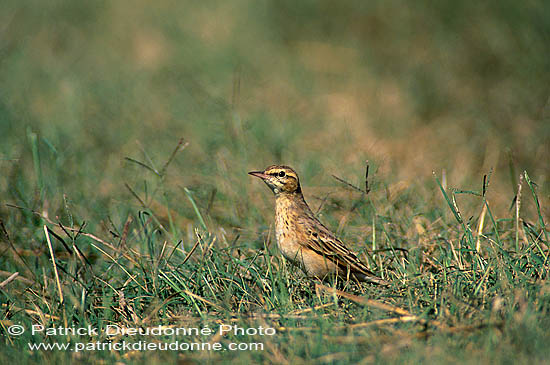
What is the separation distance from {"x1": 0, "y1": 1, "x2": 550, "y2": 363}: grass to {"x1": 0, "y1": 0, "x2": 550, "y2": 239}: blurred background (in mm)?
34

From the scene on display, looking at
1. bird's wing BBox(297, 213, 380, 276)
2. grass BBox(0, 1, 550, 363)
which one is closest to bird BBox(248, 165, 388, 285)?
bird's wing BBox(297, 213, 380, 276)

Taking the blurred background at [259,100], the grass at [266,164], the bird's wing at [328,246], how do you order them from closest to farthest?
the grass at [266,164]
the bird's wing at [328,246]
the blurred background at [259,100]

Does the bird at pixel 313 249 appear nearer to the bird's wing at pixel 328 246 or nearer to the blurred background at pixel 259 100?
the bird's wing at pixel 328 246

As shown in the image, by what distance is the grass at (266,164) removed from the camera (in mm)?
4090

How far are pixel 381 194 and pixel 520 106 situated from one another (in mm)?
3417

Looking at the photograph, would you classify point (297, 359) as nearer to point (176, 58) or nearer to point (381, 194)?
point (381, 194)

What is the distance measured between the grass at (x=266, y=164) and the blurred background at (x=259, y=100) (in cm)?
3

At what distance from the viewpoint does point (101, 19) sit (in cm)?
1231

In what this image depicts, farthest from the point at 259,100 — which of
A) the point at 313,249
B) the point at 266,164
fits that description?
the point at 313,249

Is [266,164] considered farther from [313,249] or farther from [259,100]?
[313,249]

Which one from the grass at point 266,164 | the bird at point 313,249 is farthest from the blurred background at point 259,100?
the bird at point 313,249

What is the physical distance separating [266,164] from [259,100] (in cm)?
231

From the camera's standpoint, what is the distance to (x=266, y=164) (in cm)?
749

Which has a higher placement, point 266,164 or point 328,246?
point 266,164
